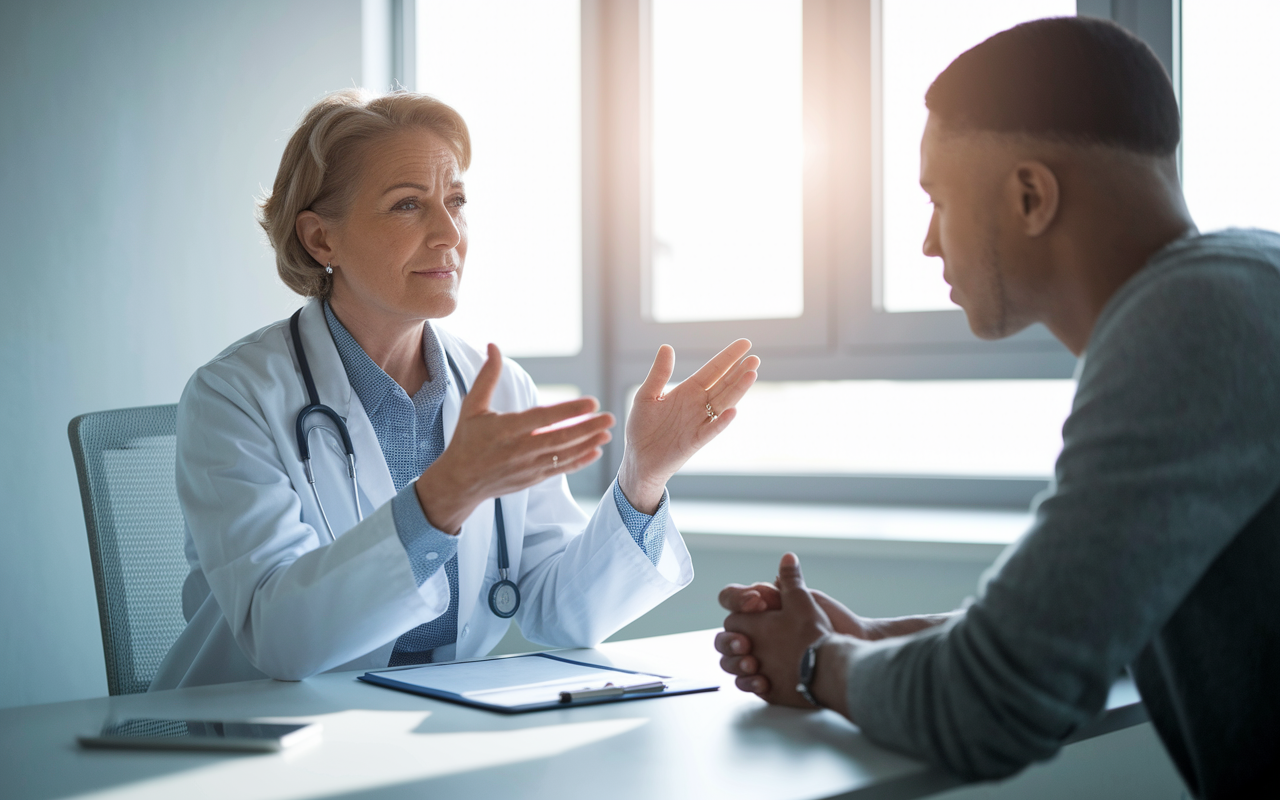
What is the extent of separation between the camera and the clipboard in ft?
3.48

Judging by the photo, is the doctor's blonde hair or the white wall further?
the white wall

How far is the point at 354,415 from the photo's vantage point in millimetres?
1538

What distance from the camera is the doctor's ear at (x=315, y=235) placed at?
1.73m

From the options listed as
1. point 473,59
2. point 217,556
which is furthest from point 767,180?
point 217,556

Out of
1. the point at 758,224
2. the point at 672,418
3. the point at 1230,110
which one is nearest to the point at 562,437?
the point at 672,418

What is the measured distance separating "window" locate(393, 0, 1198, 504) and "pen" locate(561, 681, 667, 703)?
167 centimetres

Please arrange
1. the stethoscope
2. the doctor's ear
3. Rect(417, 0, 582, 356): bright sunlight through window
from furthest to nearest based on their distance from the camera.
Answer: Rect(417, 0, 582, 356): bright sunlight through window → the doctor's ear → the stethoscope

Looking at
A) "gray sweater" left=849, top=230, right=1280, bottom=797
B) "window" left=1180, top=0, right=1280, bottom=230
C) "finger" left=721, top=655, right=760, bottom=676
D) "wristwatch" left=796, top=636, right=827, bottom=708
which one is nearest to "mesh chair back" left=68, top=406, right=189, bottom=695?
"finger" left=721, top=655, right=760, bottom=676

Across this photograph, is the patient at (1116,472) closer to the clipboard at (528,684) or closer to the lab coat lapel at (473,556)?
the clipboard at (528,684)

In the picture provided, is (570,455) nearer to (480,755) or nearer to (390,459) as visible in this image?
(480,755)

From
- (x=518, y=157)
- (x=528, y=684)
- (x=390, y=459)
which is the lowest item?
(x=528, y=684)

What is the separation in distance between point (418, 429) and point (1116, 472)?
1173mm

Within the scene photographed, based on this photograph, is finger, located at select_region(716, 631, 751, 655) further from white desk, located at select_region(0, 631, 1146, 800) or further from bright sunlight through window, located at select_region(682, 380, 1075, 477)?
bright sunlight through window, located at select_region(682, 380, 1075, 477)

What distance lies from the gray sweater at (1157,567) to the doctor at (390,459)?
55cm
